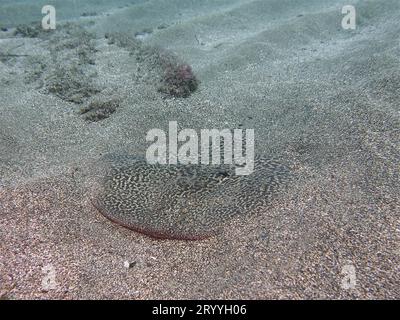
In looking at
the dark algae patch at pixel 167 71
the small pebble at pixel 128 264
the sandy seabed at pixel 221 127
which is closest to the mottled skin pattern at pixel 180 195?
the sandy seabed at pixel 221 127

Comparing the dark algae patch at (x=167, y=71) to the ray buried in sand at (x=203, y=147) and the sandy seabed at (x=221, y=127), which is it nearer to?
the sandy seabed at (x=221, y=127)

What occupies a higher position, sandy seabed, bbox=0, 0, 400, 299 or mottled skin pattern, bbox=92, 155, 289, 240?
mottled skin pattern, bbox=92, 155, 289, 240

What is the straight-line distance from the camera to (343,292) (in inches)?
179

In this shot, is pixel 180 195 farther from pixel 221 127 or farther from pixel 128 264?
pixel 221 127

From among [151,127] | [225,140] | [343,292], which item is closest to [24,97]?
[151,127]

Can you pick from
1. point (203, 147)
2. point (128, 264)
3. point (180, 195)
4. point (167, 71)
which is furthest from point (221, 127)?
point (128, 264)

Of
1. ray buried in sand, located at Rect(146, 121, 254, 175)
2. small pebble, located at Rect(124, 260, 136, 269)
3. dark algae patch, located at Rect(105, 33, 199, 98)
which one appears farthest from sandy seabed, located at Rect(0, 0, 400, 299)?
ray buried in sand, located at Rect(146, 121, 254, 175)

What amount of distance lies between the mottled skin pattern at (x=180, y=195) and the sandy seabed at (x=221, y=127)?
0.23 m

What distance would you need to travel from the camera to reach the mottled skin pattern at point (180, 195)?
547 cm

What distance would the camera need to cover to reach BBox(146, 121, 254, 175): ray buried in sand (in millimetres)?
6859

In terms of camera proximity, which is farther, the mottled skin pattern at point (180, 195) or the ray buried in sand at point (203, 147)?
the ray buried in sand at point (203, 147)

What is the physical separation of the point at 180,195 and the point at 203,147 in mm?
2375

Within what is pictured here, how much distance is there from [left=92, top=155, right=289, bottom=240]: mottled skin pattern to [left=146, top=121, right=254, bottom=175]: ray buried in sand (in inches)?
11.0

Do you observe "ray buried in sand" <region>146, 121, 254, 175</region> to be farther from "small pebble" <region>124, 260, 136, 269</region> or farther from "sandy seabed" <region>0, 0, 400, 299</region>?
"small pebble" <region>124, 260, 136, 269</region>
